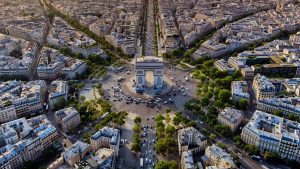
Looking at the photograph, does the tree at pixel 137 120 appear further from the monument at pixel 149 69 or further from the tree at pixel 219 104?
the tree at pixel 219 104

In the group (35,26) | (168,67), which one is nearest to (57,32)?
(35,26)

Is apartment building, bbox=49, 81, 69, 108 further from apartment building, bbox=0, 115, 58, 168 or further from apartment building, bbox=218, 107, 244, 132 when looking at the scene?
apartment building, bbox=218, 107, 244, 132

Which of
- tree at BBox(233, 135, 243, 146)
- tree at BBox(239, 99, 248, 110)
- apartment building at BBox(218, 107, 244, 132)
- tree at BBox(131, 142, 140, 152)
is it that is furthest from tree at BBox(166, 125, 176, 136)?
tree at BBox(239, 99, 248, 110)

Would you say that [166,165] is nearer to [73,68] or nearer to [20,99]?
[20,99]

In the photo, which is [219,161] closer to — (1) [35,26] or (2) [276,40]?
(2) [276,40]

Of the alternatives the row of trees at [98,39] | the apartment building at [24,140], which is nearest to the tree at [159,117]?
the apartment building at [24,140]
